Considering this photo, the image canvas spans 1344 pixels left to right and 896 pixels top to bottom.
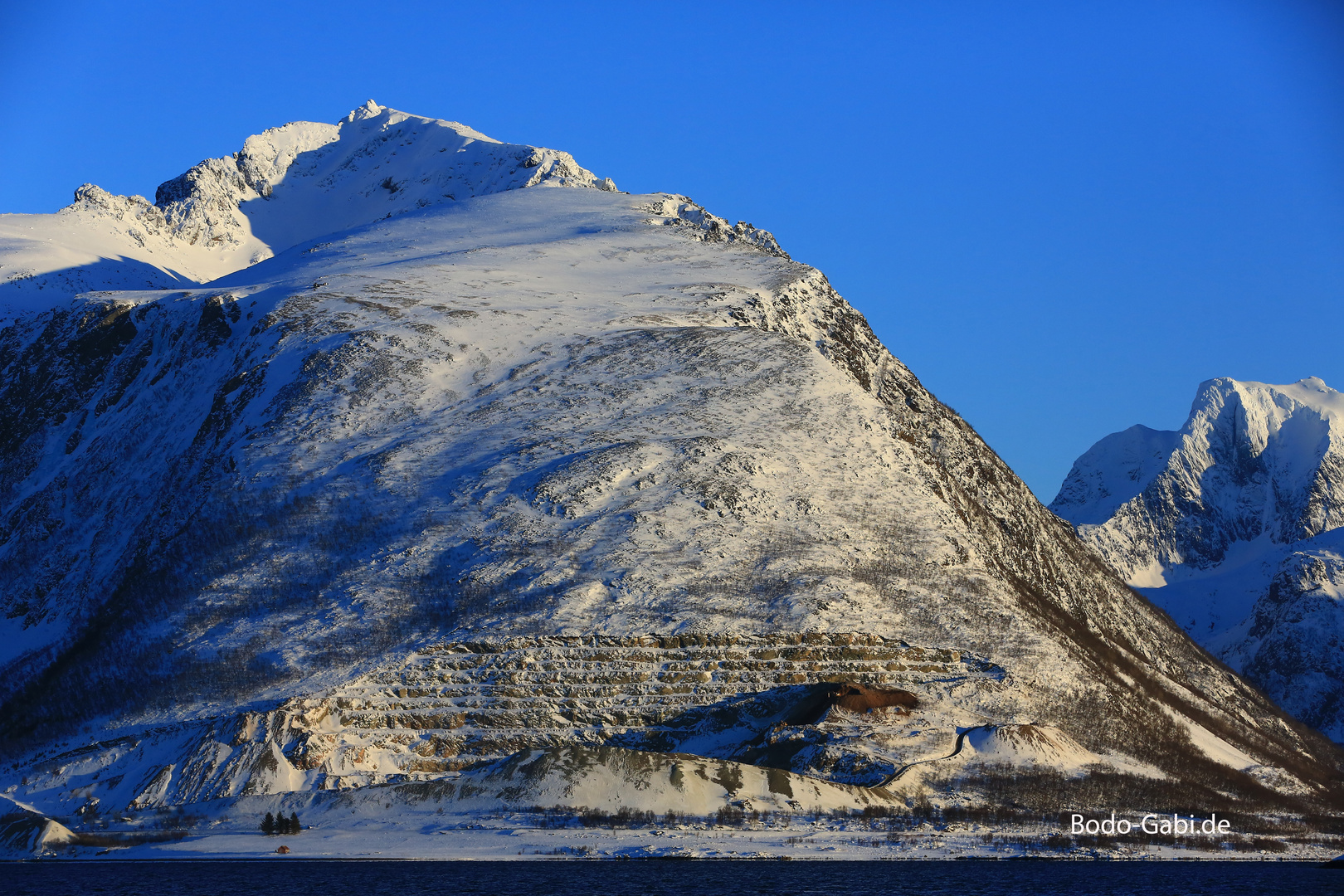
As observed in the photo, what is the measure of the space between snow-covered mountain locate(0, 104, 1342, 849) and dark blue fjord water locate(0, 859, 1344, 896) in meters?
8.00

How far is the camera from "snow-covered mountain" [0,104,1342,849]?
9762 cm

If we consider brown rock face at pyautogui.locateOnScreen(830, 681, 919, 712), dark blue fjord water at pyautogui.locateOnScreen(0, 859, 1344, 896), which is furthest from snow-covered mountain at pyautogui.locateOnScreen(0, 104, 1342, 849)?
dark blue fjord water at pyautogui.locateOnScreen(0, 859, 1344, 896)

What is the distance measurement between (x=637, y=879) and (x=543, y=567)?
3736 centimetres

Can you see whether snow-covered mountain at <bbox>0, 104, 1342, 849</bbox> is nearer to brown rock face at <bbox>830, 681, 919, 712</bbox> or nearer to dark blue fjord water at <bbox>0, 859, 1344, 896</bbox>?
brown rock face at <bbox>830, 681, 919, 712</bbox>

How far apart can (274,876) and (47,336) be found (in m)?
118

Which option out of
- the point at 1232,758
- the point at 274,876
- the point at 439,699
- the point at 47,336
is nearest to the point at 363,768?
the point at 439,699

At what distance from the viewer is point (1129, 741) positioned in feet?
350

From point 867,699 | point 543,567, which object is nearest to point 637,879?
point 867,699

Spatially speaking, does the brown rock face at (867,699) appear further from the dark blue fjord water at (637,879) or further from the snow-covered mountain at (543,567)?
the dark blue fjord water at (637,879)

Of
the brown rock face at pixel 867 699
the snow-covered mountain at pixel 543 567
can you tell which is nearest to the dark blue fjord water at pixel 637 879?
the snow-covered mountain at pixel 543 567

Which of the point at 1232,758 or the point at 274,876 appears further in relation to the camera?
the point at 1232,758

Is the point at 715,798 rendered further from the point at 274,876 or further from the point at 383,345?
the point at 383,345

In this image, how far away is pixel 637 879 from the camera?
76.6 metres

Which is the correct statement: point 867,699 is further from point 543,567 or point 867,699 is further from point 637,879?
point 637,879
